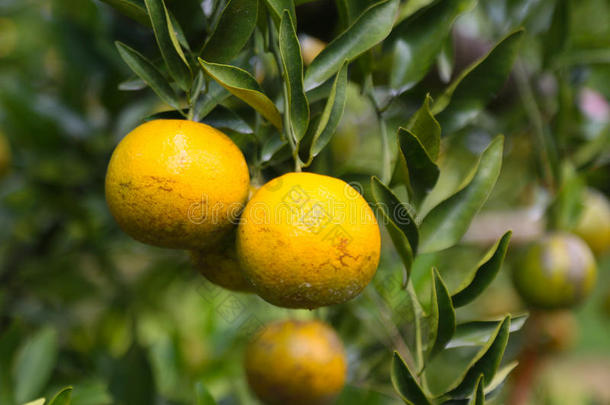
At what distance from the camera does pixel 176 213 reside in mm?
599

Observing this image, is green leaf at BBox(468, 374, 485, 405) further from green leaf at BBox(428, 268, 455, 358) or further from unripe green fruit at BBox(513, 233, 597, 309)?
unripe green fruit at BBox(513, 233, 597, 309)

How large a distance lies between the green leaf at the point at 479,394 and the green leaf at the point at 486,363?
37mm

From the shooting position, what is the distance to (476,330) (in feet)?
2.33

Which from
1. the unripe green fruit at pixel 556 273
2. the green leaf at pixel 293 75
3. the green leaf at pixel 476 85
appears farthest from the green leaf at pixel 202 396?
the unripe green fruit at pixel 556 273

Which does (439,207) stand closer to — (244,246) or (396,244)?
(396,244)

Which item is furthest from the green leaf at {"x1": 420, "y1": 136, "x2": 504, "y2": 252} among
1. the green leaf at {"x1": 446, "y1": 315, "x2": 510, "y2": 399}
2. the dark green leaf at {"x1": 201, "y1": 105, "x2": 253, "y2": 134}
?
the dark green leaf at {"x1": 201, "y1": 105, "x2": 253, "y2": 134}

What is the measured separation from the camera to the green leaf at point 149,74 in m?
0.65

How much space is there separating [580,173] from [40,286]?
48.4 inches

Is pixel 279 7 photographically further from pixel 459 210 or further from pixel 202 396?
pixel 202 396

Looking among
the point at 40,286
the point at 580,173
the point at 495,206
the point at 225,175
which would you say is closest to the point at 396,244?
the point at 225,175

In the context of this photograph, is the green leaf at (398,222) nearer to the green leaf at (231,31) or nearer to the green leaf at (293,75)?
the green leaf at (293,75)

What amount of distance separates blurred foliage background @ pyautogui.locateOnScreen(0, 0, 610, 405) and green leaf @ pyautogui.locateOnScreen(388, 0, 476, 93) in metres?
0.05

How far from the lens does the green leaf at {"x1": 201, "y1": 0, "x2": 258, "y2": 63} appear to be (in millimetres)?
639

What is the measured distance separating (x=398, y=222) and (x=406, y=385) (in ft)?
0.59
